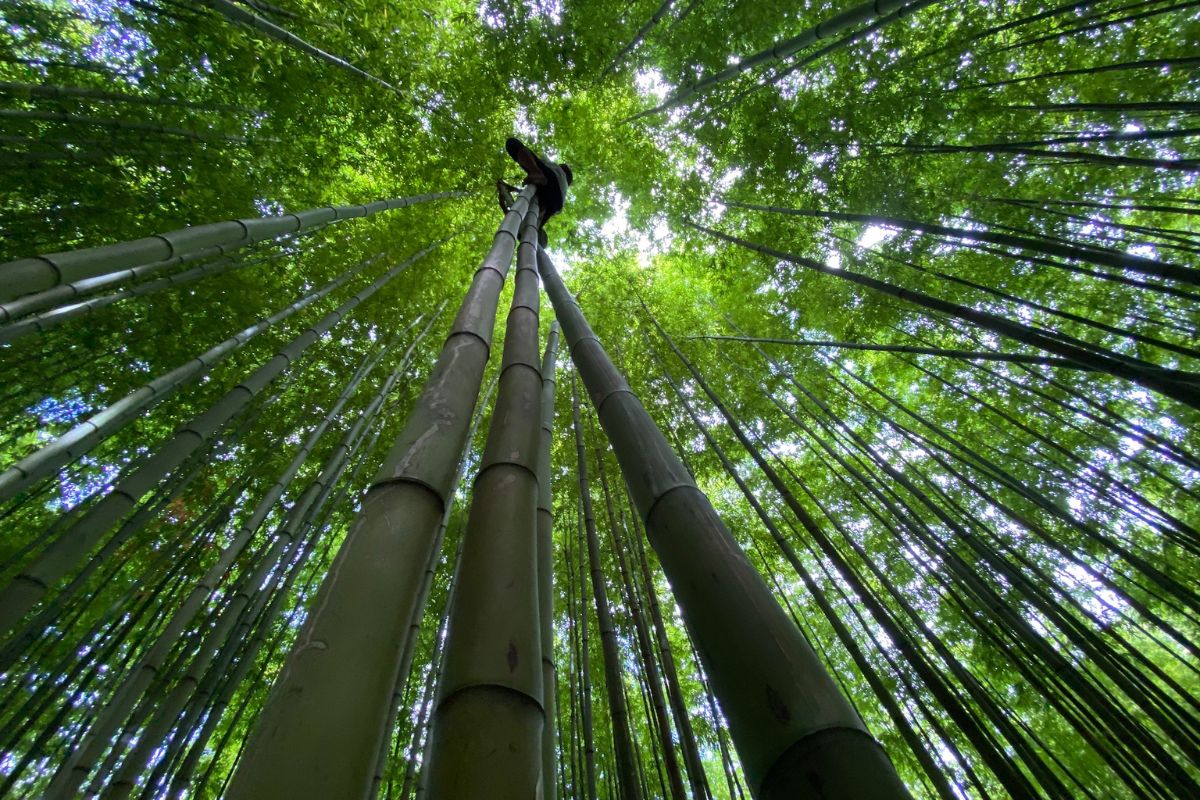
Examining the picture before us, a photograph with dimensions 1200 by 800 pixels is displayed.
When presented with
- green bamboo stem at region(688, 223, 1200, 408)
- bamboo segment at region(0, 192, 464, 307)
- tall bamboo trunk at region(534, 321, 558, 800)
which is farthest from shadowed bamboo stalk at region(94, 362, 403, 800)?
green bamboo stem at region(688, 223, 1200, 408)

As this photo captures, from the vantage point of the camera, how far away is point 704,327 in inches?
226

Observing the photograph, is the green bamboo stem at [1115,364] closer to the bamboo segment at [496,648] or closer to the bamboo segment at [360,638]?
the bamboo segment at [496,648]

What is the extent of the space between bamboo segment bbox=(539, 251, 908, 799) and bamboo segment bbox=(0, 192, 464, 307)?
5.80 feet

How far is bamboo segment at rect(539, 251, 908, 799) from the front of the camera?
1.89 feet

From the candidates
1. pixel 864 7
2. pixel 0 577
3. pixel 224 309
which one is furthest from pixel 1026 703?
pixel 0 577

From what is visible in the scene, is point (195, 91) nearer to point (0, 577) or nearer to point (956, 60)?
point (0, 577)

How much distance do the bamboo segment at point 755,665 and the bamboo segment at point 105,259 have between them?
177cm

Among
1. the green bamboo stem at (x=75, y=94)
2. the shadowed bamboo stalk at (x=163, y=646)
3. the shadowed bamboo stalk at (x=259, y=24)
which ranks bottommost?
the shadowed bamboo stalk at (x=163, y=646)

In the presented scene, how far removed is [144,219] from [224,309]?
72 cm

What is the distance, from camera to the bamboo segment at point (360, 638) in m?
0.55

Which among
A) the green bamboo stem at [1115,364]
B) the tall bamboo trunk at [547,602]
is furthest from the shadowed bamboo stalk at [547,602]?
the green bamboo stem at [1115,364]

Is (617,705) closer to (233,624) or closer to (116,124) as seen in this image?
(233,624)

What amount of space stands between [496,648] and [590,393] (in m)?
0.80

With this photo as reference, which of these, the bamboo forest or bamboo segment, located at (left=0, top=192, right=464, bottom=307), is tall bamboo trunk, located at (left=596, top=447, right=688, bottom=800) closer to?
the bamboo forest
